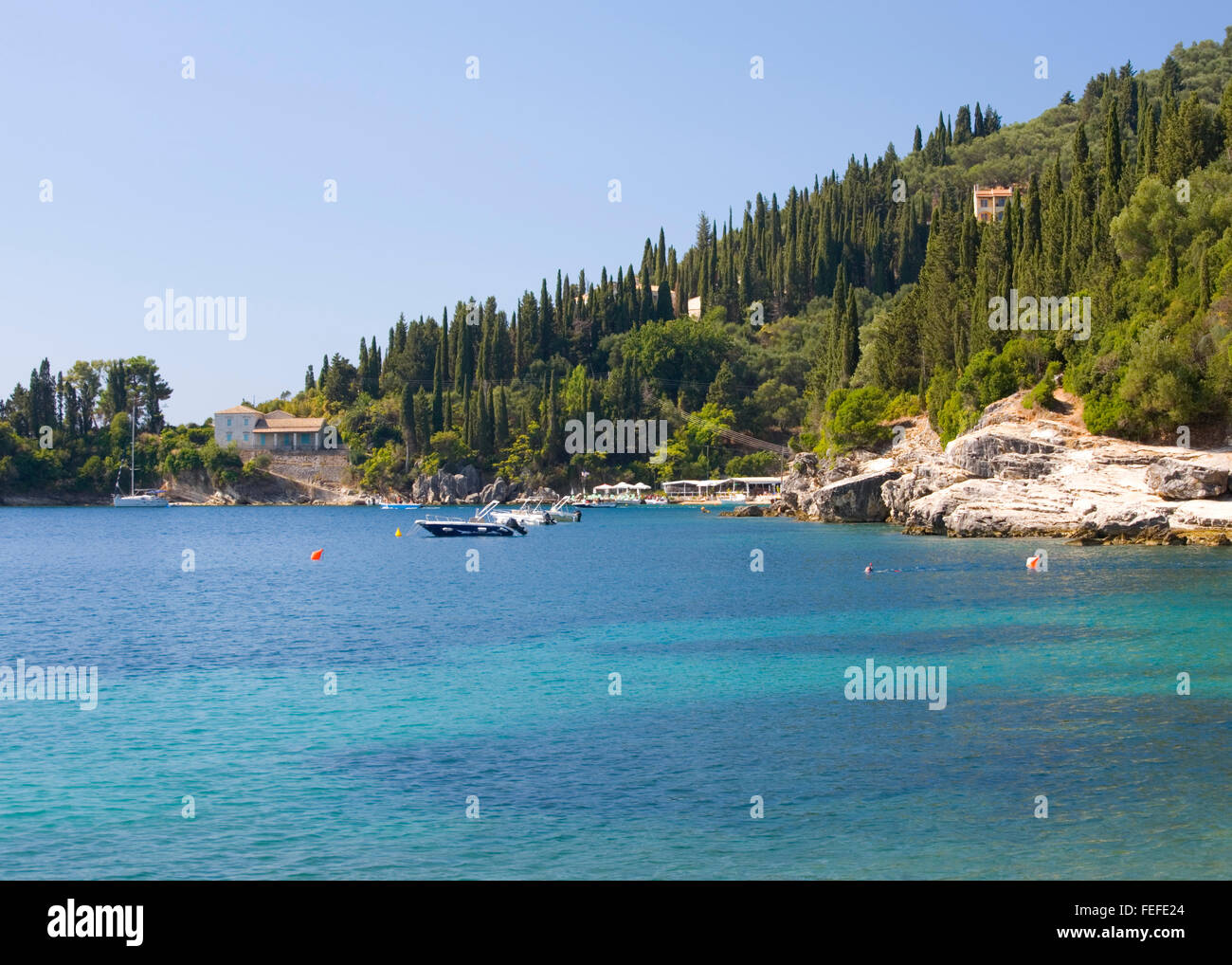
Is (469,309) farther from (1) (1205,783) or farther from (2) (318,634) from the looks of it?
(1) (1205,783)

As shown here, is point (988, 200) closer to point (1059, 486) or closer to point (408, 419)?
point (408, 419)

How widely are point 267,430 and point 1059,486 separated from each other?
109 meters

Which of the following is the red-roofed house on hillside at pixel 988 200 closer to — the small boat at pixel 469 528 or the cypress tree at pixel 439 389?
the cypress tree at pixel 439 389

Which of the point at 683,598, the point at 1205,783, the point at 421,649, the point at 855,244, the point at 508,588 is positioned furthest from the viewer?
the point at 855,244

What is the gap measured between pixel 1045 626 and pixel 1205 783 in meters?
13.4

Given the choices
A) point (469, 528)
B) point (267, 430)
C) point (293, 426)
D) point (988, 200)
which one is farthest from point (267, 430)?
point (988, 200)

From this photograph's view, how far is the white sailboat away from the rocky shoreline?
97663 mm

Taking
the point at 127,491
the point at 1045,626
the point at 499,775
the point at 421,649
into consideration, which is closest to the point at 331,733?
the point at 499,775

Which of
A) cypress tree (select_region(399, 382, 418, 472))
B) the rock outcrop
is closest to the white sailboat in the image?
cypress tree (select_region(399, 382, 418, 472))

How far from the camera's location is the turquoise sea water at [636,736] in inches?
472

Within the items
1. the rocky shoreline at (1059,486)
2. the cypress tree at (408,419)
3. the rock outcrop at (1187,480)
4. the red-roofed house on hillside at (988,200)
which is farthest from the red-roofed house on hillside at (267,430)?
the rock outcrop at (1187,480)

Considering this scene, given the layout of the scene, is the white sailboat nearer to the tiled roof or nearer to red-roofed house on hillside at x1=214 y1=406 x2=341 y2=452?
red-roofed house on hillside at x1=214 y1=406 x2=341 y2=452

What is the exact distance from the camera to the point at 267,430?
14075cm

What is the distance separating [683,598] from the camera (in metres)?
36.0
